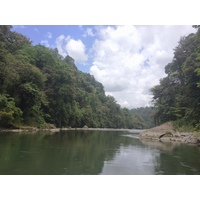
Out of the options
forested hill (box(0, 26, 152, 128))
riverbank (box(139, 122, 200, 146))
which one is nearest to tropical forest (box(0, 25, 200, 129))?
forested hill (box(0, 26, 152, 128))

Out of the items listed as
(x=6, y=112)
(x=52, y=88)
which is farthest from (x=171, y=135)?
(x=52, y=88)

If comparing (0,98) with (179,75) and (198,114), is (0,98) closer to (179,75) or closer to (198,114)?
(198,114)

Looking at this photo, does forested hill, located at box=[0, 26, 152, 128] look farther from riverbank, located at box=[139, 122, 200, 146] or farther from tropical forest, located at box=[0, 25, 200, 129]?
riverbank, located at box=[139, 122, 200, 146]

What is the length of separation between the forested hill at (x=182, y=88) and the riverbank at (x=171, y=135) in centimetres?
150

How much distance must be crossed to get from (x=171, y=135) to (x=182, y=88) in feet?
30.8

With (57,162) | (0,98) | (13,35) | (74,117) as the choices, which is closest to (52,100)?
(74,117)

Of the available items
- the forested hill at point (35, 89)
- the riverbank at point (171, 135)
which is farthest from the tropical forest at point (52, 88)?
the riverbank at point (171, 135)

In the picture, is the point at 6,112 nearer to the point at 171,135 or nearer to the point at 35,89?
the point at 35,89

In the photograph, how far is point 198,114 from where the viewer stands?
85.6 ft

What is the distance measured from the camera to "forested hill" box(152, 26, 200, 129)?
84.6ft

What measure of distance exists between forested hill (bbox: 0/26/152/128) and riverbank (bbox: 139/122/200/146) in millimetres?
15642

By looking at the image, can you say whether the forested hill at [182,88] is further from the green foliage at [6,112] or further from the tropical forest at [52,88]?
the green foliage at [6,112]

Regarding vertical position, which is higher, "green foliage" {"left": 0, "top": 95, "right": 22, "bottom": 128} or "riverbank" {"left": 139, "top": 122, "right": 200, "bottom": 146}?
"green foliage" {"left": 0, "top": 95, "right": 22, "bottom": 128}

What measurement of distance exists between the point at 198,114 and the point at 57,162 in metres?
19.7
